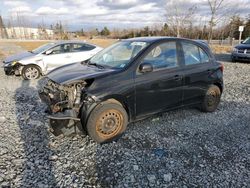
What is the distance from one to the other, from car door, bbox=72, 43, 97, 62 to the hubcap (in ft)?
5.16

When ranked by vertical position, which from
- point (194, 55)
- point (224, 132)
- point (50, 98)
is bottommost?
point (224, 132)

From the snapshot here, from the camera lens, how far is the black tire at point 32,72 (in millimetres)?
8453

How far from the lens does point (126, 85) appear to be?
371 cm

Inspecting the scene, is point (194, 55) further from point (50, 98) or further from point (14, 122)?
point (14, 122)

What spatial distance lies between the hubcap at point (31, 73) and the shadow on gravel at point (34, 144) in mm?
2603

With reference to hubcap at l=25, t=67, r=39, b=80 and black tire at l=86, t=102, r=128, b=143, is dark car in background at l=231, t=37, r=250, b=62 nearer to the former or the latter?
hubcap at l=25, t=67, r=39, b=80

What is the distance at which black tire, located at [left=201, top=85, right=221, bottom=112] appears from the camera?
4.96 metres

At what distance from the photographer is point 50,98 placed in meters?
3.87

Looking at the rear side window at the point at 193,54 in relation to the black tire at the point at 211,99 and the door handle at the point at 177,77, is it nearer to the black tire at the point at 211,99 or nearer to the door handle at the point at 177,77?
the door handle at the point at 177,77

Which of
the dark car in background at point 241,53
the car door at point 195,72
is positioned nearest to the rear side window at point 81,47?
the car door at point 195,72

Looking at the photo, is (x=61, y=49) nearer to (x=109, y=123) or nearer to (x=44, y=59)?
(x=44, y=59)

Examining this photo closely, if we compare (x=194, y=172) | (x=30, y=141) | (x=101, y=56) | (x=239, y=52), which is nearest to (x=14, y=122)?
(x=30, y=141)

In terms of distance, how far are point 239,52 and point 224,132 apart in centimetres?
1057

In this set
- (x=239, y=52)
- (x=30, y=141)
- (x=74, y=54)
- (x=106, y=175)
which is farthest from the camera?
(x=239, y=52)
